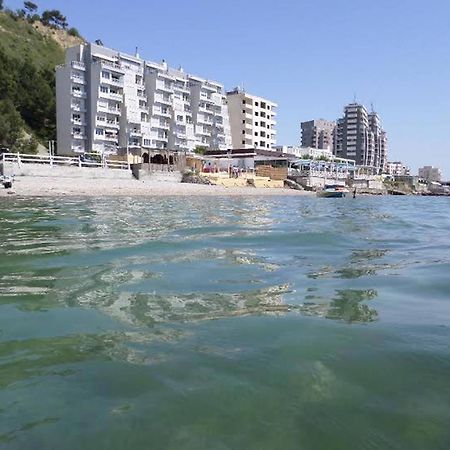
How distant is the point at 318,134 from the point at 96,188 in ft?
492

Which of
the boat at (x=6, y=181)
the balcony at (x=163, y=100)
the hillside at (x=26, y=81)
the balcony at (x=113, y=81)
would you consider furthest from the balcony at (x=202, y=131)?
the boat at (x=6, y=181)

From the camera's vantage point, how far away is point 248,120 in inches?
4370

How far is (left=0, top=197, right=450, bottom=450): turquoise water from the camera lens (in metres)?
3.02

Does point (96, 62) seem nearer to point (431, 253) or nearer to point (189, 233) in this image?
point (189, 233)

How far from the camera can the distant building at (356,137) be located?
6845 inches

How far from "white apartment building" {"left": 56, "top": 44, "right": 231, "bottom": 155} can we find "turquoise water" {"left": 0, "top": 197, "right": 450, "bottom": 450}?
62.3 metres

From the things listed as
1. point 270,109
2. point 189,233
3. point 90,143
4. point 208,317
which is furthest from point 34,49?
point 208,317

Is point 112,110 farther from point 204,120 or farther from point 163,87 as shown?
point 204,120

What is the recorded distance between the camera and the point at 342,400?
3.42 meters

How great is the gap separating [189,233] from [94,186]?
3021cm

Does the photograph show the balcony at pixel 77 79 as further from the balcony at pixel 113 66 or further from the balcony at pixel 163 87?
the balcony at pixel 163 87

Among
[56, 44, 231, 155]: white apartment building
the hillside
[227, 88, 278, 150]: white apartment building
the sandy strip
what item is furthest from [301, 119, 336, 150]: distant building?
the sandy strip

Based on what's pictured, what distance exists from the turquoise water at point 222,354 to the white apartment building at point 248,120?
339 ft

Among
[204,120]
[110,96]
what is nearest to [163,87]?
[204,120]
